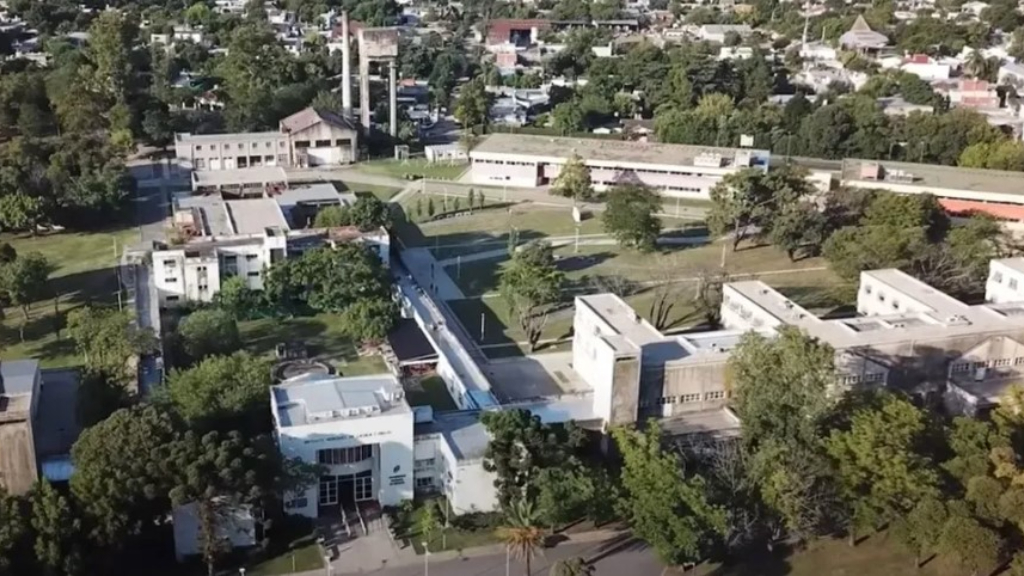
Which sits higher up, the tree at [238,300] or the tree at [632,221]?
the tree at [632,221]

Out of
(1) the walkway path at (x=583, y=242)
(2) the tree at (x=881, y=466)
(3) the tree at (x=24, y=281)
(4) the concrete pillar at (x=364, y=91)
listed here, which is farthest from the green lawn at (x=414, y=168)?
(2) the tree at (x=881, y=466)

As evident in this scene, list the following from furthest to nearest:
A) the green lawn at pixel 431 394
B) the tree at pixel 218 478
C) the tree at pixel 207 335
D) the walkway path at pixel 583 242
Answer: the walkway path at pixel 583 242 < the tree at pixel 207 335 < the green lawn at pixel 431 394 < the tree at pixel 218 478

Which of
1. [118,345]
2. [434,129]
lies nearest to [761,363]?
[118,345]

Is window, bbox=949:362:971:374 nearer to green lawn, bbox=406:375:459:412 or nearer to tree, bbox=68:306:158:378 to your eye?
green lawn, bbox=406:375:459:412

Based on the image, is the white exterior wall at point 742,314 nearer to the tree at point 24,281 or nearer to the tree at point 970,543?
the tree at point 970,543

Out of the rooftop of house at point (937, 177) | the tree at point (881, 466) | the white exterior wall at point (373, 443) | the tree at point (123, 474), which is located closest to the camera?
the tree at point (123, 474)

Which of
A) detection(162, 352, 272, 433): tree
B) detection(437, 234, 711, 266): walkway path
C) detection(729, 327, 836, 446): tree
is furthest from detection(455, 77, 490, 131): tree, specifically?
detection(729, 327, 836, 446): tree
